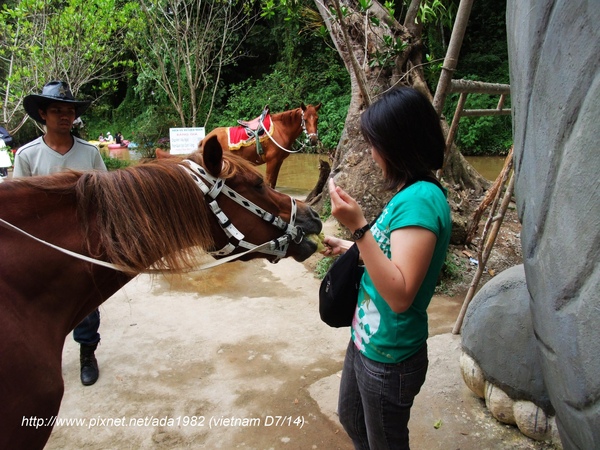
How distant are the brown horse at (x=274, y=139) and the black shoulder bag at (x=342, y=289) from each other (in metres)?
5.92

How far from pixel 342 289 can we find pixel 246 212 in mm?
567

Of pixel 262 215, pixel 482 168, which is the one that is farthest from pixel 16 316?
pixel 482 168

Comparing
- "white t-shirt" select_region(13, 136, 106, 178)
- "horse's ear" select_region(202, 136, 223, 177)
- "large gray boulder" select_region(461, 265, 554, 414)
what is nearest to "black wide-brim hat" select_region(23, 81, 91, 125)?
"white t-shirt" select_region(13, 136, 106, 178)

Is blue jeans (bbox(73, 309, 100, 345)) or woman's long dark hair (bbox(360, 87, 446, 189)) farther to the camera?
blue jeans (bbox(73, 309, 100, 345))

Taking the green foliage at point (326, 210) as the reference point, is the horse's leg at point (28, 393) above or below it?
above

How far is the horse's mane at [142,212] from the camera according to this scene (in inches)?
59.7

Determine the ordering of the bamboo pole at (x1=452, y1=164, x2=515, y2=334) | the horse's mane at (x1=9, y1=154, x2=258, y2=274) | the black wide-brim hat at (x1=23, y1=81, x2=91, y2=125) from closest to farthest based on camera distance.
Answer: the horse's mane at (x1=9, y1=154, x2=258, y2=274) < the black wide-brim hat at (x1=23, y1=81, x2=91, y2=125) < the bamboo pole at (x1=452, y1=164, x2=515, y2=334)

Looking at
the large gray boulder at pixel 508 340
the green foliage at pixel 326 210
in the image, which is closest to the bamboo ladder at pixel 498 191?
the large gray boulder at pixel 508 340

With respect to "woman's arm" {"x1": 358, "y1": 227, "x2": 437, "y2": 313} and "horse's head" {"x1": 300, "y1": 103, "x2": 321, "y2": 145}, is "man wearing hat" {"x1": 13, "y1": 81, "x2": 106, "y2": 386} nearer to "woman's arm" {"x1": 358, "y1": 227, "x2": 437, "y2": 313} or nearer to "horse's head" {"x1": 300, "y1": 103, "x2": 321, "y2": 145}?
"woman's arm" {"x1": 358, "y1": 227, "x2": 437, "y2": 313}

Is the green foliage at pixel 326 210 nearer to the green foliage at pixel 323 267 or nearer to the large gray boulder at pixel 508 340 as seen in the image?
the green foliage at pixel 323 267

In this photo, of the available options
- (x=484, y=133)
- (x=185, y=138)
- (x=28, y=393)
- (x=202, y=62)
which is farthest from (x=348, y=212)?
(x=484, y=133)

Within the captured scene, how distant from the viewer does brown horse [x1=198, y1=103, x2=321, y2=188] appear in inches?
297

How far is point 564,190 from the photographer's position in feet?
2.90

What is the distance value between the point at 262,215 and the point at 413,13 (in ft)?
11.8
